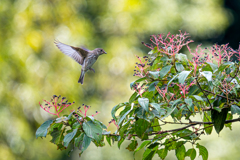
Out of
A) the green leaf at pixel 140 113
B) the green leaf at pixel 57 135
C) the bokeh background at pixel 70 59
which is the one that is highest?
the bokeh background at pixel 70 59

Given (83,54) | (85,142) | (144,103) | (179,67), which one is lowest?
(85,142)

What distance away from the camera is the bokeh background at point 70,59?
3.90m

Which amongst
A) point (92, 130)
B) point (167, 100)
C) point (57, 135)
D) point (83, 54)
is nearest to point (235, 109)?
point (167, 100)

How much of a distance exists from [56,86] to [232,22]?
11.1 ft

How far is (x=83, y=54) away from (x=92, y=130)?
4.08ft

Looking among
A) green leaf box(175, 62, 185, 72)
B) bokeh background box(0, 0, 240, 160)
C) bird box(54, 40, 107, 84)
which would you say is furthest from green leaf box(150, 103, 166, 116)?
bokeh background box(0, 0, 240, 160)

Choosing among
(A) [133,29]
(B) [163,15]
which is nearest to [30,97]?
(A) [133,29]

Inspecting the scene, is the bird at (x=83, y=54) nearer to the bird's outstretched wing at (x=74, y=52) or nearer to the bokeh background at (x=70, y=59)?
the bird's outstretched wing at (x=74, y=52)

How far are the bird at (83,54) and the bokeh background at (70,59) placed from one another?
6.26ft

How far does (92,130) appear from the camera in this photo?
2.65 feet

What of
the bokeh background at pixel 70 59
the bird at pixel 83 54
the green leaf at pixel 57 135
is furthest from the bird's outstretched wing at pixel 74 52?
the bokeh background at pixel 70 59

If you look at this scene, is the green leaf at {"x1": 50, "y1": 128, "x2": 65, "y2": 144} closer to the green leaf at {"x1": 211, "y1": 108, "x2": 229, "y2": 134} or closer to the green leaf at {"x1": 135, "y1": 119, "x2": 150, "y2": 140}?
the green leaf at {"x1": 135, "y1": 119, "x2": 150, "y2": 140}

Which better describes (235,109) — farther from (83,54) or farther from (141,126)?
(83,54)

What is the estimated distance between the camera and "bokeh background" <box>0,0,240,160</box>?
3.90 meters
